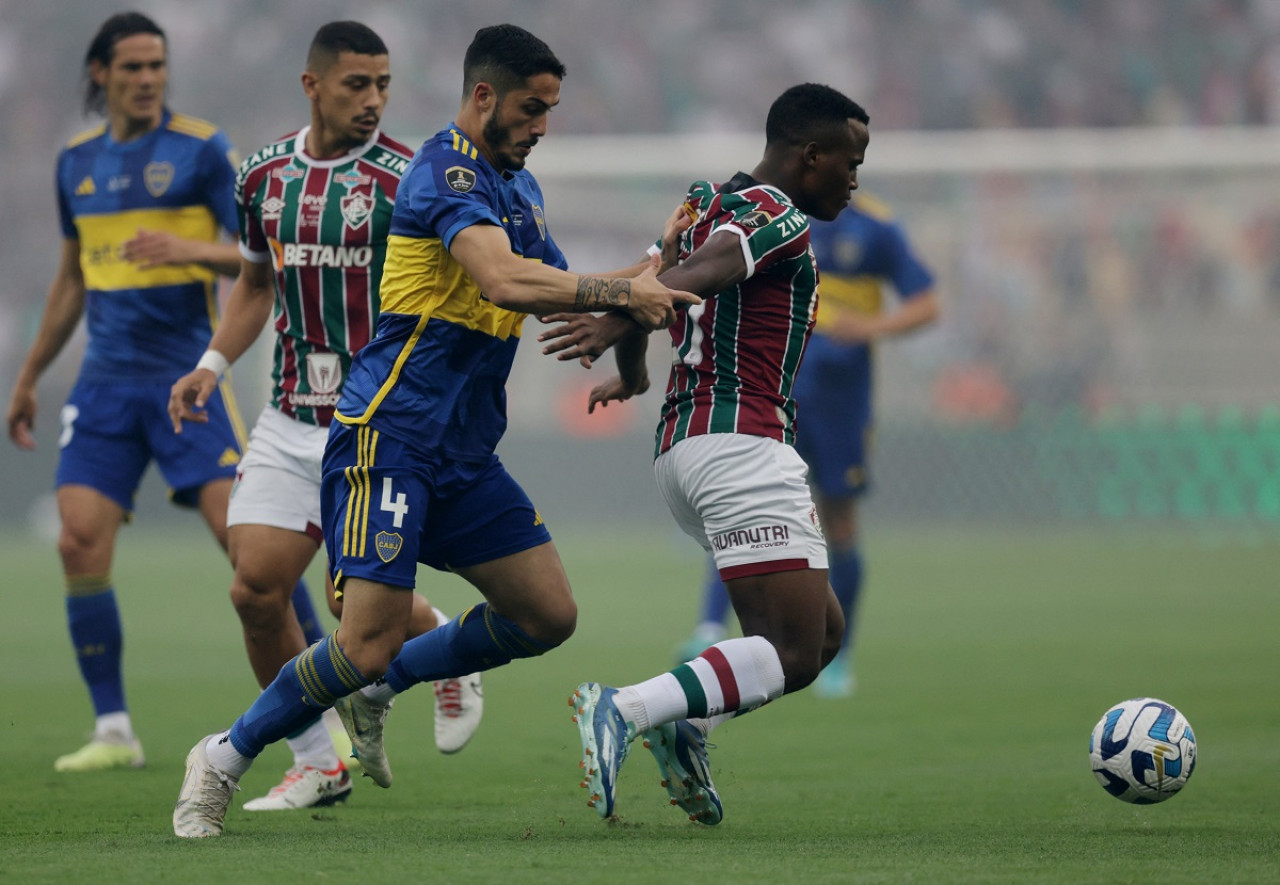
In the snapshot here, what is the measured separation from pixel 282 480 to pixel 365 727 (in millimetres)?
999

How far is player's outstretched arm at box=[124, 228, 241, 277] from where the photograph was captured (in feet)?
22.6

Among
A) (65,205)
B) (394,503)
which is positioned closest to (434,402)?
(394,503)

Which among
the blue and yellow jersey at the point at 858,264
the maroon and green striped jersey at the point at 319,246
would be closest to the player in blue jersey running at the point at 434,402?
the maroon and green striped jersey at the point at 319,246

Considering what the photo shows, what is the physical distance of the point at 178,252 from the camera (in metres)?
6.97

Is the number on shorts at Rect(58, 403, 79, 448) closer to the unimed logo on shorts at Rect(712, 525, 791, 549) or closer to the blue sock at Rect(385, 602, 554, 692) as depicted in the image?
the blue sock at Rect(385, 602, 554, 692)

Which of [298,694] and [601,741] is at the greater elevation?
[298,694]

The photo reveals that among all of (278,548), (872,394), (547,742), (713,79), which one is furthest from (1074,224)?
(278,548)

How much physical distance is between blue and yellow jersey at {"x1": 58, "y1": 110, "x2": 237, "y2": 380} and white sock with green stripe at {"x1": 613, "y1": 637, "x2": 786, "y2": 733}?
3.13m

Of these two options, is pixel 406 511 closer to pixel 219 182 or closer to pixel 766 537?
pixel 766 537

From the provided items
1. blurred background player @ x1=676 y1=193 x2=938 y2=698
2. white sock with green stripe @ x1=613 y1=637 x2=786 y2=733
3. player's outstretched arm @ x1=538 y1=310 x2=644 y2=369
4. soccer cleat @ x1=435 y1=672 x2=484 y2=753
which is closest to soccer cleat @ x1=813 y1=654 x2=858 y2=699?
blurred background player @ x1=676 y1=193 x2=938 y2=698

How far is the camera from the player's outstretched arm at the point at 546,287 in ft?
15.8

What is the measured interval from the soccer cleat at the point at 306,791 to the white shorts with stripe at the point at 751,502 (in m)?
1.64

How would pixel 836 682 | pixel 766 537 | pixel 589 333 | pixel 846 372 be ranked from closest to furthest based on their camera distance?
pixel 589 333, pixel 766 537, pixel 836 682, pixel 846 372

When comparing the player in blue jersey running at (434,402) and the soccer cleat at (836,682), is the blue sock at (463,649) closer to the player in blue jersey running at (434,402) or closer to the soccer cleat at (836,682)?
the player in blue jersey running at (434,402)
